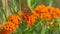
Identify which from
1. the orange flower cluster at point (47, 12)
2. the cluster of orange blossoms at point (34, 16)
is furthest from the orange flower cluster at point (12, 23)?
the orange flower cluster at point (47, 12)

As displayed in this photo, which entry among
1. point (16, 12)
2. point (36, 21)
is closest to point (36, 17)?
point (36, 21)

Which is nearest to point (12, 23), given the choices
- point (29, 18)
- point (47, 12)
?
point (29, 18)

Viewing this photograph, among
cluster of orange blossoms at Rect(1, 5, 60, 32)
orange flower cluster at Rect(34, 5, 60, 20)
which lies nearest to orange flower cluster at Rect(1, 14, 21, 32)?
cluster of orange blossoms at Rect(1, 5, 60, 32)

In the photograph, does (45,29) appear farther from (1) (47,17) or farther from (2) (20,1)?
(2) (20,1)

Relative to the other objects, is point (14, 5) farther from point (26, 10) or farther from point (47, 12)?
point (47, 12)

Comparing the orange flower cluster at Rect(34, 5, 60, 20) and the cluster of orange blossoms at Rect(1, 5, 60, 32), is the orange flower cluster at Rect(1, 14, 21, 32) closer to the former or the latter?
the cluster of orange blossoms at Rect(1, 5, 60, 32)

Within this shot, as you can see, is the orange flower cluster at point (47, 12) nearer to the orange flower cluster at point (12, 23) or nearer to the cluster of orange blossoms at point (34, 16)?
the cluster of orange blossoms at point (34, 16)
